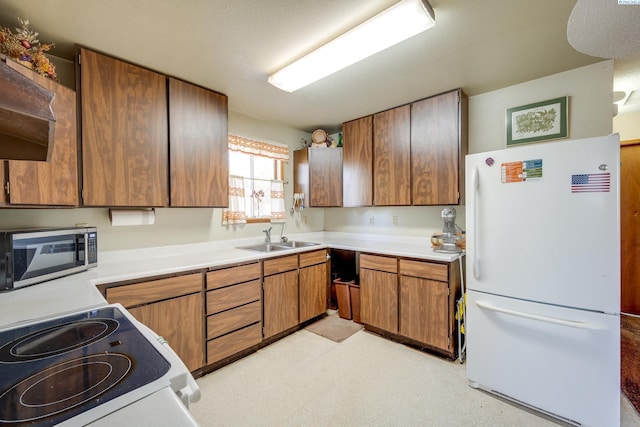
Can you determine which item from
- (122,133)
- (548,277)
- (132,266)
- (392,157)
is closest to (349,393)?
(548,277)

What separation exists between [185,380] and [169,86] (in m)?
2.29

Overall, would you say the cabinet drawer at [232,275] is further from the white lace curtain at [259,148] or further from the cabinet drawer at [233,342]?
the white lace curtain at [259,148]

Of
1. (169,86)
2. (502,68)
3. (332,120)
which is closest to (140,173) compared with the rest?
(169,86)

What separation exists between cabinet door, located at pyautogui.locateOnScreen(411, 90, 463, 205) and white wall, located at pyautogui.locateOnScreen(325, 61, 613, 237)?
1.20ft

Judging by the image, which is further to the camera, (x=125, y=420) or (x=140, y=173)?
(x=140, y=173)

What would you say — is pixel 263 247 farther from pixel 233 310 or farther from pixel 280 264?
pixel 233 310

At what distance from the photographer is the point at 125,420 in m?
0.56

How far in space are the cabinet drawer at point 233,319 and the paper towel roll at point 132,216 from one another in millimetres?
1012

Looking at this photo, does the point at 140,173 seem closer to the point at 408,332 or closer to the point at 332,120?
the point at 332,120

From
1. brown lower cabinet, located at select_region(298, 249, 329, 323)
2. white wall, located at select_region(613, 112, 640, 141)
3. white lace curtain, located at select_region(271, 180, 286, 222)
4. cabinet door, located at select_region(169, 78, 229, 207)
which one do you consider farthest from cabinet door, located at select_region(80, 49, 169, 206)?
white wall, located at select_region(613, 112, 640, 141)

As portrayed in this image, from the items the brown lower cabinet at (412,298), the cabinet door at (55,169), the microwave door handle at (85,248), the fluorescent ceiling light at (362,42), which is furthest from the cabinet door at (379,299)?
the cabinet door at (55,169)

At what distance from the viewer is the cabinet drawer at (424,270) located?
230 cm

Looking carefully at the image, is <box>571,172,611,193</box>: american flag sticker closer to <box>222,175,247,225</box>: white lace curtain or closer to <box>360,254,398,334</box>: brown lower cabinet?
<box>360,254,398,334</box>: brown lower cabinet

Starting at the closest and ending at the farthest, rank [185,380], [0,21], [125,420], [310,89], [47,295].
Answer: [125,420], [185,380], [47,295], [0,21], [310,89]
